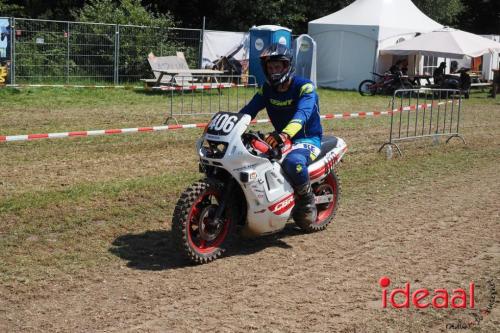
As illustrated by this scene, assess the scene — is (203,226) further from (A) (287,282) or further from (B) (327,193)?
(B) (327,193)

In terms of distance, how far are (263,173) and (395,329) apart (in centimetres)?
207

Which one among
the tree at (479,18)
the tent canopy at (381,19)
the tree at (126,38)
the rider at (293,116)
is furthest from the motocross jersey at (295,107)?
the tree at (479,18)

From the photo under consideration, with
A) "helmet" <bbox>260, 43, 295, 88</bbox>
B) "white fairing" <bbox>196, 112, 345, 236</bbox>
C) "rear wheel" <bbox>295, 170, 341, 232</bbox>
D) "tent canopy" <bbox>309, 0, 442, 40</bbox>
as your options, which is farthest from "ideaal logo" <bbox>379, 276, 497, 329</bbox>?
"tent canopy" <bbox>309, 0, 442, 40</bbox>

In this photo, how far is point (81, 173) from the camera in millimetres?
9531

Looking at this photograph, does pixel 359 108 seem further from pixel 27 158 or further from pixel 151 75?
pixel 27 158

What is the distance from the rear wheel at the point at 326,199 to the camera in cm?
727

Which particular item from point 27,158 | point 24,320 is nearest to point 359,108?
point 27,158

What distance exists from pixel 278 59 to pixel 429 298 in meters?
2.62

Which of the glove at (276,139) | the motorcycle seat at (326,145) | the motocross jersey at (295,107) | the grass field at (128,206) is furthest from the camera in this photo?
the motorcycle seat at (326,145)

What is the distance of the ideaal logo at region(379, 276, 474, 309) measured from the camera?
Answer: 205 inches

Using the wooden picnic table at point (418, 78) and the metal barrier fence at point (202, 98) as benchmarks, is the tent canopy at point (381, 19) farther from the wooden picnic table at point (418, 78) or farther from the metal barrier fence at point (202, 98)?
the metal barrier fence at point (202, 98)

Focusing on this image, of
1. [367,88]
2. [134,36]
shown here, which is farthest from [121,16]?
[367,88]

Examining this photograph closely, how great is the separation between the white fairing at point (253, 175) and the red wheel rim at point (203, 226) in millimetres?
301

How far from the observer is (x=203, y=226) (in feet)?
19.9
